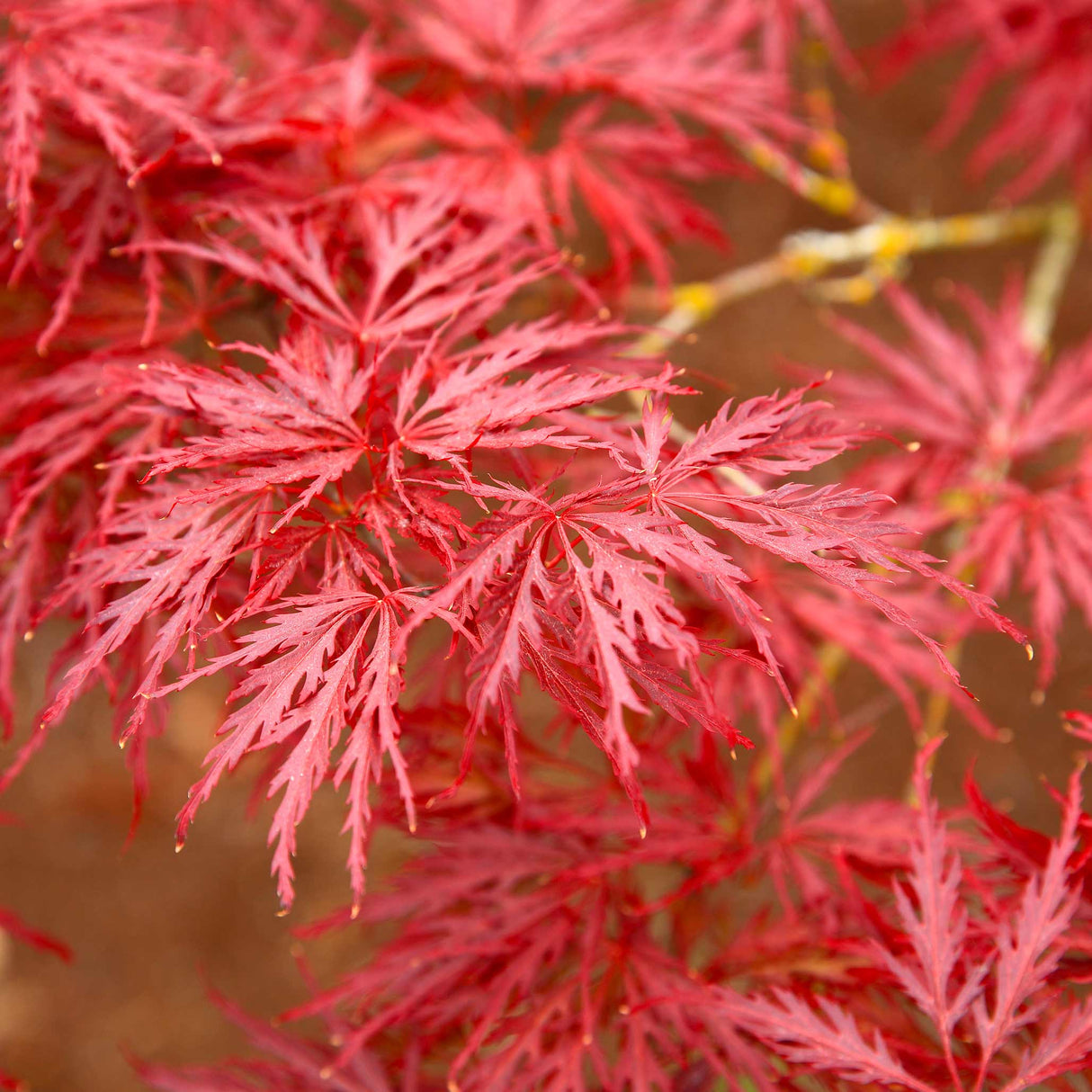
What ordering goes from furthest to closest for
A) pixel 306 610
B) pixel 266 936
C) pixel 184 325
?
1. pixel 266 936
2. pixel 184 325
3. pixel 306 610

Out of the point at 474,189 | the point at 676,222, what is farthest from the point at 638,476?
the point at 676,222

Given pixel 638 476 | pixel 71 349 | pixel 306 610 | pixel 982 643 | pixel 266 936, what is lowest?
pixel 266 936

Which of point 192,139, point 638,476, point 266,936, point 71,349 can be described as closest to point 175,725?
point 266,936

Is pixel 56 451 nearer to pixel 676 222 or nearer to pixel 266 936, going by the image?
pixel 676 222

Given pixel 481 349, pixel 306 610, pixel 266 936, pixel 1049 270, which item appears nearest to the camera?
pixel 306 610

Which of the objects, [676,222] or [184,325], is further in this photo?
[676,222]

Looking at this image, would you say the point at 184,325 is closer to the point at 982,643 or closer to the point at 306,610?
the point at 306,610

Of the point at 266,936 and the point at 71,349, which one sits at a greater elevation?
the point at 71,349
